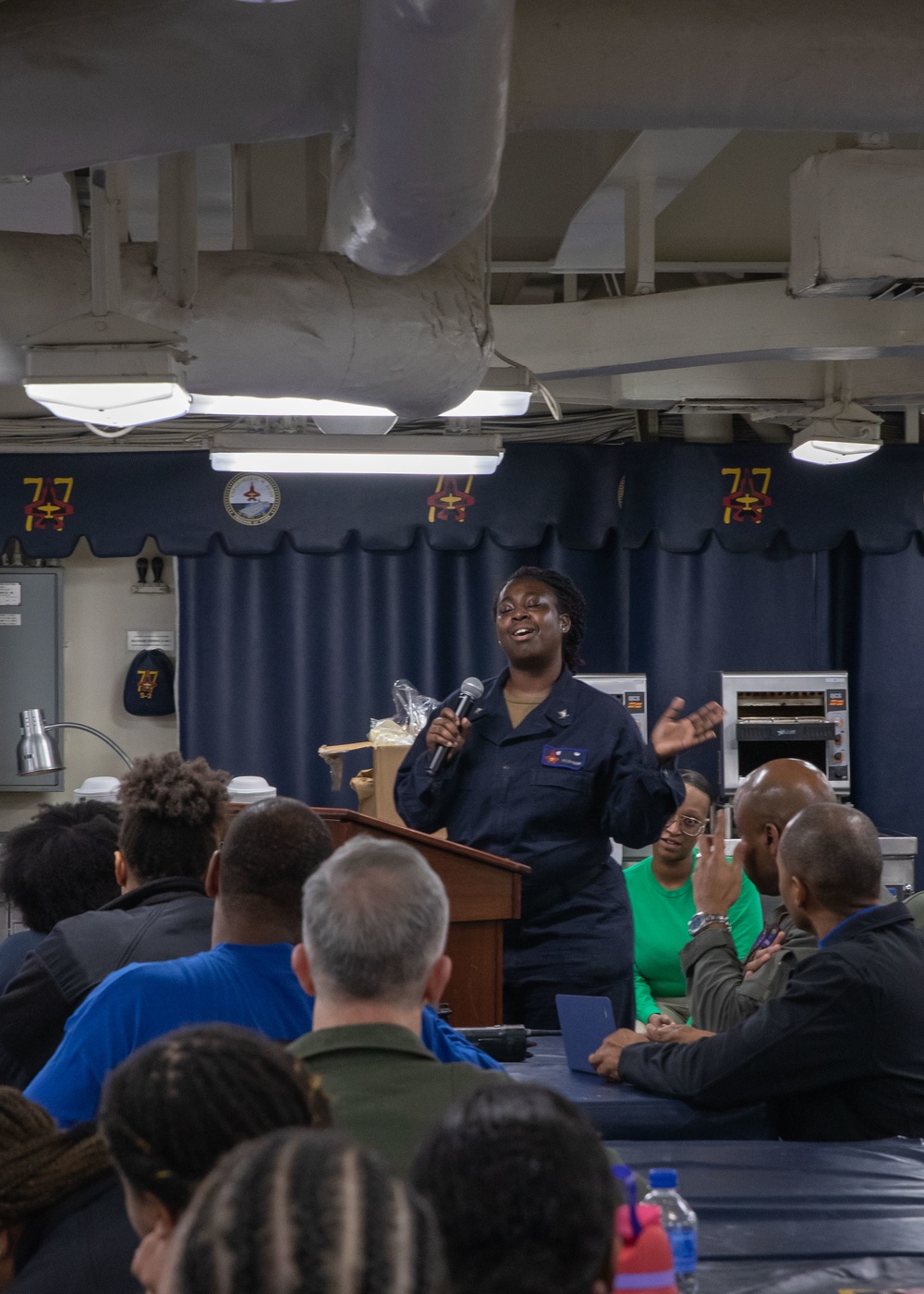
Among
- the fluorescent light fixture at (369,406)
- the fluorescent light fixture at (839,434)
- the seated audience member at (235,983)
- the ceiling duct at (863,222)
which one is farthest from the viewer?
the fluorescent light fixture at (839,434)

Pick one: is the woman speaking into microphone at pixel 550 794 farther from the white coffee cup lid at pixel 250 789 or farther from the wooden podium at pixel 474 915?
the white coffee cup lid at pixel 250 789

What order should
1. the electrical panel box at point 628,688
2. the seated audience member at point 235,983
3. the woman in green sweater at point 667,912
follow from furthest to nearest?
the electrical panel box at point 628,688
the woman in green sweater at point 667,912
the seated audience member at point 235,983

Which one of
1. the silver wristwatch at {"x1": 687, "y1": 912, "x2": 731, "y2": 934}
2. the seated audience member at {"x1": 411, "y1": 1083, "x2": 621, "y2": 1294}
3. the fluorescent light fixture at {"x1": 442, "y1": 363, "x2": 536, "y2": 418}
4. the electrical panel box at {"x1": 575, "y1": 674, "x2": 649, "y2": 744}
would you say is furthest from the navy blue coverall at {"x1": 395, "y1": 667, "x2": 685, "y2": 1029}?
the electrical panel box at {"x1": 575, "y1": 674, "x2": 649, "y2": 744}

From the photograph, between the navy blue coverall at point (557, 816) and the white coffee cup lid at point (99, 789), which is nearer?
the navy blue coverall at point (557, 816)

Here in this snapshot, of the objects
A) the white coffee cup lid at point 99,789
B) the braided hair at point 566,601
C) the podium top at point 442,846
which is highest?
the braided hair at point 566,601

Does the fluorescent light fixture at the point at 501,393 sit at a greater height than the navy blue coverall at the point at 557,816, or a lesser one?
greater

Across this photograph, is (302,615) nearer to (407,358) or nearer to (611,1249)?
(407,358)

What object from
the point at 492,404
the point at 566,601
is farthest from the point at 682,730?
the point at 492,404

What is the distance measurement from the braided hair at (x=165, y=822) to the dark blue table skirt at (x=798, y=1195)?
966 millimetres

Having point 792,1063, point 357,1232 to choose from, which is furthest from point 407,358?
point 357,1232

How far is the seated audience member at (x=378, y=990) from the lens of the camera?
141cm

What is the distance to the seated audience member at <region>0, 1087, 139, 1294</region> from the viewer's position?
1336mm

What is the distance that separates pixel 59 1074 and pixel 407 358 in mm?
2303

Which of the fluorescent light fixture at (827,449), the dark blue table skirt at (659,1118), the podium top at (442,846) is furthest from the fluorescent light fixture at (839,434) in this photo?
the dark blue table skirt at (659,1118)
